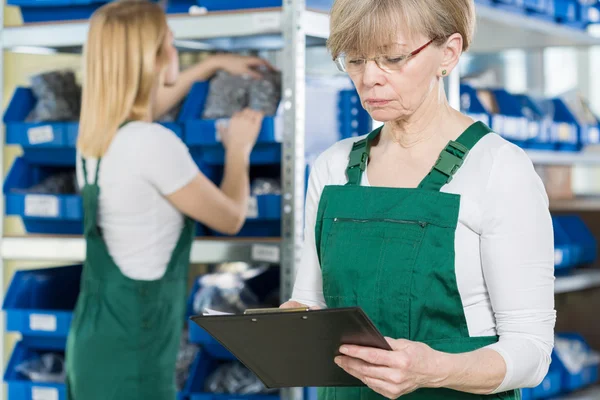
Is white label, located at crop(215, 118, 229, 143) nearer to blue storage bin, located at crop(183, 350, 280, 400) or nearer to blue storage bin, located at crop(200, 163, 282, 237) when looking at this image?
blue storage bin, located at crop(200, 163, 282, 237)

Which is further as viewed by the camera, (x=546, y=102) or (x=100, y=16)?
(x=546, y=102)

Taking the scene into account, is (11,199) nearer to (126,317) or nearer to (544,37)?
(126,317)

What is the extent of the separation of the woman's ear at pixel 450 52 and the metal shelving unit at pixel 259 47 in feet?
3.74

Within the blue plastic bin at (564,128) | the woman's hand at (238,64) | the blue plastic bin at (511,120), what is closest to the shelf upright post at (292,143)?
the woman's hand at (238,64)

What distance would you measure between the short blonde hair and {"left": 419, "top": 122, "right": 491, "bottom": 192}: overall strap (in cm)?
17

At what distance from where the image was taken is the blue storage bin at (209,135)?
107 inches

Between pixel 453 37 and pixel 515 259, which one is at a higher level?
pixel 453 37

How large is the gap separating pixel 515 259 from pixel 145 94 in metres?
1.36

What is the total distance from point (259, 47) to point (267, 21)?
1.69 ft

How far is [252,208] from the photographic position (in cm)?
281

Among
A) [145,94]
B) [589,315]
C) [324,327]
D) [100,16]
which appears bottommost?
[589,315]

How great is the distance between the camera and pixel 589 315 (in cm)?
443

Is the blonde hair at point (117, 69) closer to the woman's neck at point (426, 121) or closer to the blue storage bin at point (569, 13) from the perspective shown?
the woman's neck at point (426, 121)

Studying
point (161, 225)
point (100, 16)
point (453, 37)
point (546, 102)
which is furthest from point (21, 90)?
point (546, 102)
